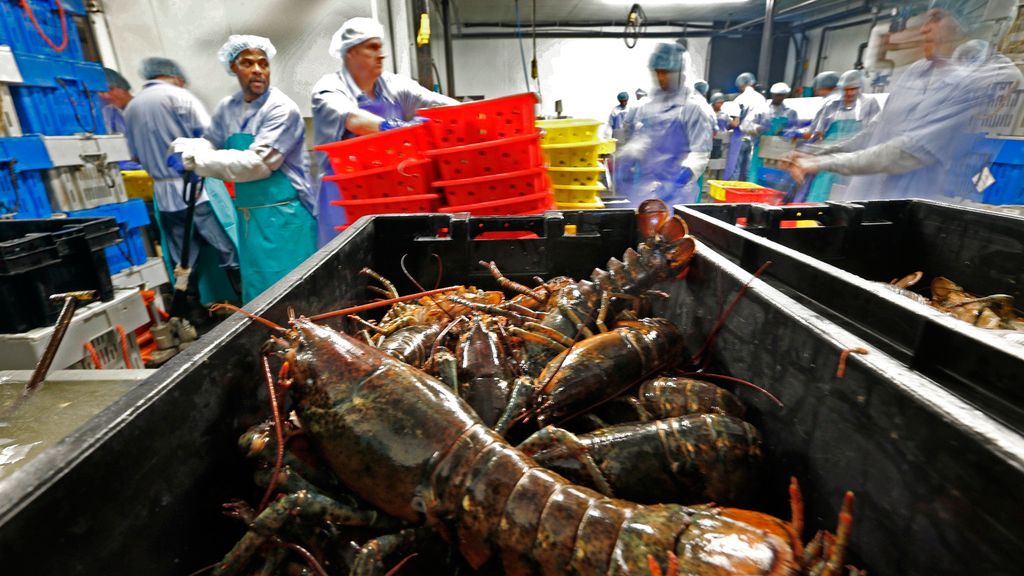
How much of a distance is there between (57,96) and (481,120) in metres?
3.97

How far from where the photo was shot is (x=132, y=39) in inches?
203

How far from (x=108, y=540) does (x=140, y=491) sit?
0.08 meters

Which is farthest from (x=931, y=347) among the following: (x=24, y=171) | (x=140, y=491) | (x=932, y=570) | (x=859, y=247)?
(x=24, y=171)

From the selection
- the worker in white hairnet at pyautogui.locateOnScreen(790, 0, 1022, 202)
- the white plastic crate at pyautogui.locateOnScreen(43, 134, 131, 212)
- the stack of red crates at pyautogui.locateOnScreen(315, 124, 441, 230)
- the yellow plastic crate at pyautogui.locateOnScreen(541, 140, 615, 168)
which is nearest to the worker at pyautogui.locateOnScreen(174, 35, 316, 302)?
the white plastic crate at pyautogui.locateOnScreen(43, 134, 131, 212)

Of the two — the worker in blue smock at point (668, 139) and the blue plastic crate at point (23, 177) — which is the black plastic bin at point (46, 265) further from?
the worker in blue smock at point (668, 139)

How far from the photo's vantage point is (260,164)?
3471 millimetres

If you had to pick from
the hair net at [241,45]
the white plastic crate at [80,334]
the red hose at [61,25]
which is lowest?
the white plastic crate at [80,334]

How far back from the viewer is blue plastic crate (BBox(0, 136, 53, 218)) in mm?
3350

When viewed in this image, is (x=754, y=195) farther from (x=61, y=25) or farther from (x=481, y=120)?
(x=61, y=25)

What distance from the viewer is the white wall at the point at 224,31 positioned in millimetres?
4895

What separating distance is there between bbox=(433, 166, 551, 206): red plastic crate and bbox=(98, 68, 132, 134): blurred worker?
4.76m

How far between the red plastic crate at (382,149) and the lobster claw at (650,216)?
119 cm

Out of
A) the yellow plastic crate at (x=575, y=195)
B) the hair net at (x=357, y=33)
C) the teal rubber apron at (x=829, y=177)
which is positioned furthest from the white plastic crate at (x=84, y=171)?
the teal rubber apron at (x=829, y=177)

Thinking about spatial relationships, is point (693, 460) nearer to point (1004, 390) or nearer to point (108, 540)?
point (1004, 390)
